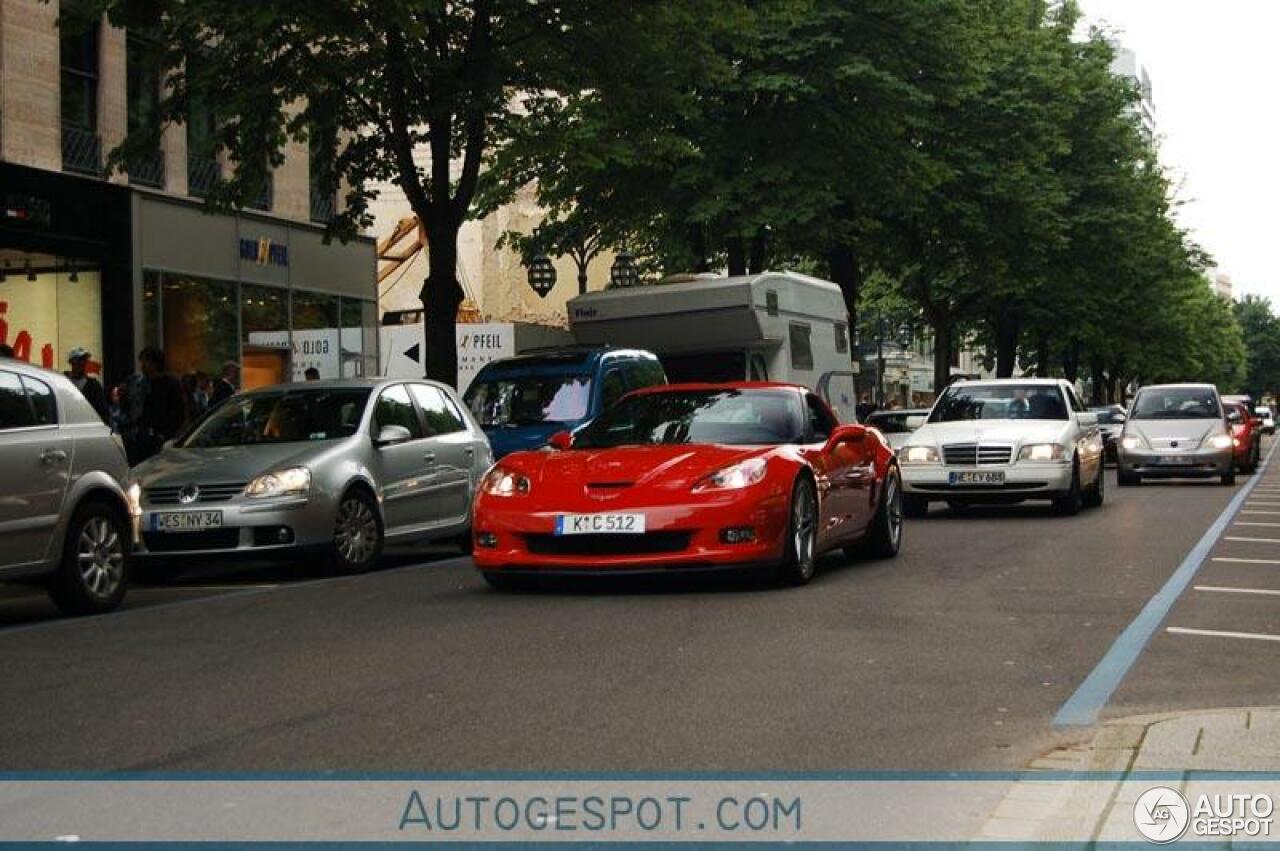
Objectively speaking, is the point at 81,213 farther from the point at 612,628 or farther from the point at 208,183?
the point at 612,628

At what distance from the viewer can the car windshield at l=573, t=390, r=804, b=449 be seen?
40.4ft

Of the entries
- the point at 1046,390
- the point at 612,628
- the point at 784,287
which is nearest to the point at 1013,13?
the point at 784,287

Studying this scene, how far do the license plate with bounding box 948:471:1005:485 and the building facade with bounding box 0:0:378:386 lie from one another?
381 inches

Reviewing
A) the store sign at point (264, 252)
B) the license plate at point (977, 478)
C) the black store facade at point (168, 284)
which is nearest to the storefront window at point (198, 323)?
the black store facade at point (168, 284)

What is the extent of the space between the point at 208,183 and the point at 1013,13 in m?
21.2

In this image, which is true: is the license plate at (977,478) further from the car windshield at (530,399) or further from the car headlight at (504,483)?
the car headlight at (504,483)

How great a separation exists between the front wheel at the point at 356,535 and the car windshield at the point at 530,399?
14.7 feet

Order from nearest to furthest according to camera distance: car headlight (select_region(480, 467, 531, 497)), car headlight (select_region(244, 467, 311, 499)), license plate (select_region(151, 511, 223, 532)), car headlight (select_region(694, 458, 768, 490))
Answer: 1. car headlight (select_region(694, 458, 768, 490))
2. car headlight (select_region(480, 467, 531, 497))
3. license plate (select_region(151, 511, 223, 532))
4. car headlight (select_region(244, 467, 311, 499))

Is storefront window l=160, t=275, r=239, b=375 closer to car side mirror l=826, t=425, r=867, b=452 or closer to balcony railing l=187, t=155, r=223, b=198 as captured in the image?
balcony railing l=187, t=155, r=223, b=198

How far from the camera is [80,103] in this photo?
82.8ft

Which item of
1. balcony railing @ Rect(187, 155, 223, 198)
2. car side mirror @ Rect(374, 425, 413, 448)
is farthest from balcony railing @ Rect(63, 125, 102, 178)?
car side mirror @ Rect(374, 425, 413, 448)

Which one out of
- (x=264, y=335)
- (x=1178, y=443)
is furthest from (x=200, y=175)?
(x=1178, y=443)

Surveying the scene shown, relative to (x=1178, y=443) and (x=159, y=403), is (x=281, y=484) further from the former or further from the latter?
(x=1178, y=443)

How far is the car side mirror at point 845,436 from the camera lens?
13.0m
